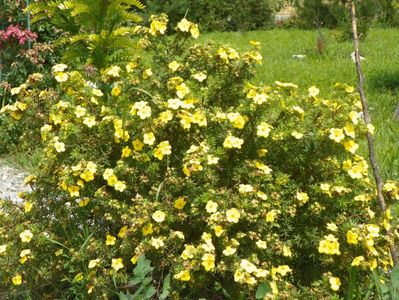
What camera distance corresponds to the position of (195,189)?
287 cm

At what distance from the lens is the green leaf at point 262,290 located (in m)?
2.69

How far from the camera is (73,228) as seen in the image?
322 centimetres

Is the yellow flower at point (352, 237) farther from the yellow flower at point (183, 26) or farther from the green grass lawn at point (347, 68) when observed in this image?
the green grass lawn at point (347, 68)

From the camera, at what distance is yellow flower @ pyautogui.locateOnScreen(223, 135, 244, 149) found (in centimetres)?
285

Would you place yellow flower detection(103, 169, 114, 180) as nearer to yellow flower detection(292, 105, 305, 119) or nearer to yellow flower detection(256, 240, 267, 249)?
yellow flower detection(256, 240, 267, 249)

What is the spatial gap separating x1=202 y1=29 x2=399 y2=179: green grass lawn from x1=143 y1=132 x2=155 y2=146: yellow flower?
2.22 meters

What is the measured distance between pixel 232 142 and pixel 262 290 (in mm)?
601

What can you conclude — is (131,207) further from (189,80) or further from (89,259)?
(189,80)

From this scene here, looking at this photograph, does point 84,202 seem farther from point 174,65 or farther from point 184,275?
point 174,65

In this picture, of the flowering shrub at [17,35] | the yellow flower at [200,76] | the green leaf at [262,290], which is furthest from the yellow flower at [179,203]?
the flowering shrub at [17,35]

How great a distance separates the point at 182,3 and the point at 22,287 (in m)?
16.8

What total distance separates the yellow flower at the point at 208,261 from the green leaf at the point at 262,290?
0.20m

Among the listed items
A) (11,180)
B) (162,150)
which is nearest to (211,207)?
(162,150)

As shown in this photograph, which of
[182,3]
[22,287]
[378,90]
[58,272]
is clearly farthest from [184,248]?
[182,3]
